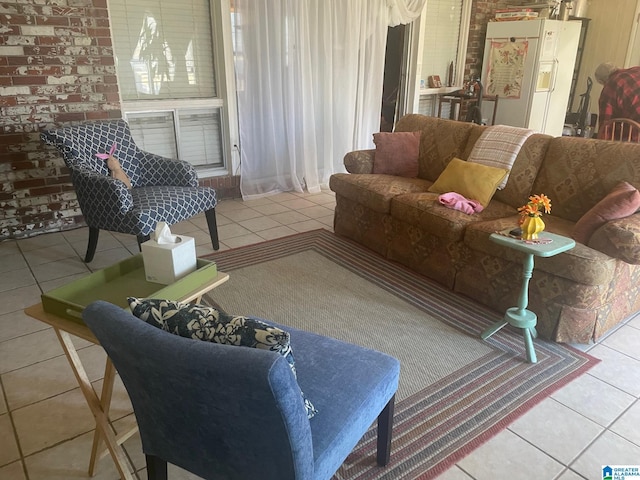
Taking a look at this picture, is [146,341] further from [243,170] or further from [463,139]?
[243,170]

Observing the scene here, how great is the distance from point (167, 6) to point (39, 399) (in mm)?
3197

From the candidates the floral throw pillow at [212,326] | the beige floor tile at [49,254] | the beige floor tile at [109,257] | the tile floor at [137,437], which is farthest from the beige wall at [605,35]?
the floral throw pillow at [212,326]

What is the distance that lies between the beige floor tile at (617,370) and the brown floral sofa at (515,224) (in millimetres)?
93

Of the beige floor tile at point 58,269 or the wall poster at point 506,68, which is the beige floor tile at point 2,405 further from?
the wall poster at point 506,68

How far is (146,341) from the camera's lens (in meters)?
0.95

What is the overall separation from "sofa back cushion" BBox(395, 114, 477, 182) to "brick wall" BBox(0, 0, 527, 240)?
239 cm

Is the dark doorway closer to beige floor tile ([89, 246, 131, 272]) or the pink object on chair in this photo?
the pink object on chair

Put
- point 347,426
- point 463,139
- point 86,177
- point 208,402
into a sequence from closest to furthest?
point 208,402 < point 347,426 < point 86,177 < point 463,139

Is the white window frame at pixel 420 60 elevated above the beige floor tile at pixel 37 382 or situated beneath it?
elevated above

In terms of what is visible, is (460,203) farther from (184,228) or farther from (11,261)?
(11,261)

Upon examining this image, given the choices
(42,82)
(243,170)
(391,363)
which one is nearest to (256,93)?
(243,170)

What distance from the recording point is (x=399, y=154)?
355cm

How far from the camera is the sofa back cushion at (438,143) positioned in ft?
11.0

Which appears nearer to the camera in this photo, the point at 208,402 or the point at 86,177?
the point at 208,402
